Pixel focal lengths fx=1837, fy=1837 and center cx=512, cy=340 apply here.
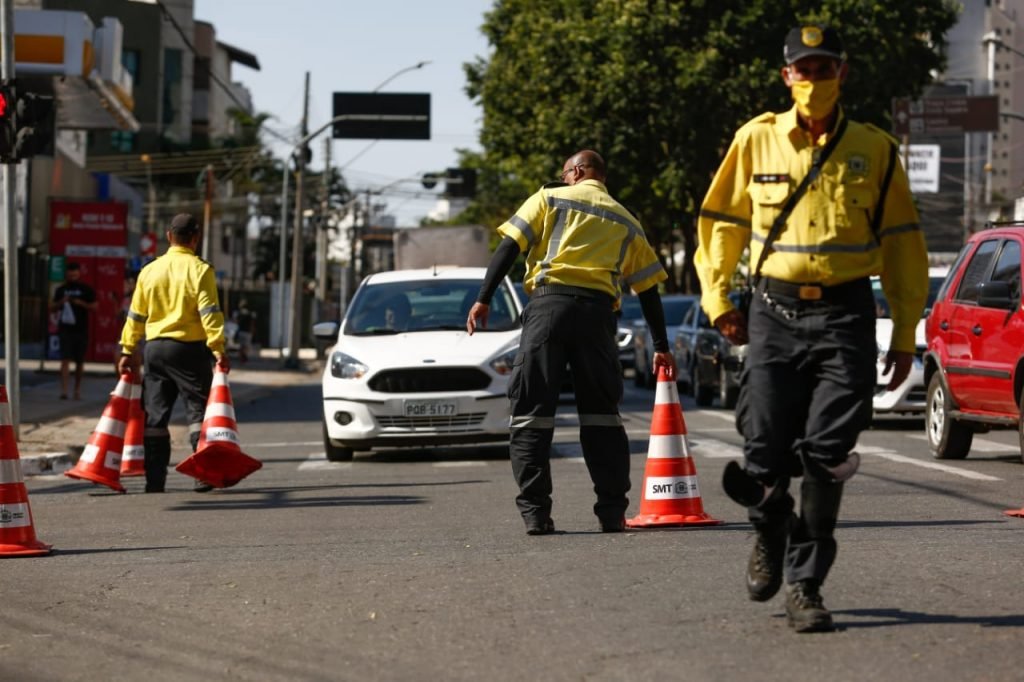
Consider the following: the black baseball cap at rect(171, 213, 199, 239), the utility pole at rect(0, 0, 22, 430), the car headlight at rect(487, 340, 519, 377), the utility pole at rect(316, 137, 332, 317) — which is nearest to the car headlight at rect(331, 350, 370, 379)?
the car headlight at rect(487, 340, 519, 377)

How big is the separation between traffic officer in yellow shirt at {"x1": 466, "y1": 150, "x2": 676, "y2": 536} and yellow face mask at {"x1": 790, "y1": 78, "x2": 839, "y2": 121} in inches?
117

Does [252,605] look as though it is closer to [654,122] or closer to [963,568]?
[963,568]

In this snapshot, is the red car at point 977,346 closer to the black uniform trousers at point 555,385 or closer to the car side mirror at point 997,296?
the car side mirror at point 997,296

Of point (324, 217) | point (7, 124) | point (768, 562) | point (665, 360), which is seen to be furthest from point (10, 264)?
point (324, 217)

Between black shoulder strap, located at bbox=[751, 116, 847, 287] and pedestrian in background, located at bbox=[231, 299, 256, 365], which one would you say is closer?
black shoulder strap, located at bbox=[751, 116, 847, 287]

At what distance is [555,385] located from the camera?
9.06m

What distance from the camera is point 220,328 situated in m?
12.3

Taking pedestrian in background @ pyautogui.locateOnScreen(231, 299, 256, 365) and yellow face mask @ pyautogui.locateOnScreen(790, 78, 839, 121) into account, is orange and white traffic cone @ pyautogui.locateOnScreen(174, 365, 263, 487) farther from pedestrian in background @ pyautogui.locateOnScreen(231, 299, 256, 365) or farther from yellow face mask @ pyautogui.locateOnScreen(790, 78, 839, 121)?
pedestrian in background @ pyautogui.locateOnScreen(231, 299, 256, 365)

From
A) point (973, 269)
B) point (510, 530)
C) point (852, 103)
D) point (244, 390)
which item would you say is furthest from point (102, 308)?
point (510, 530)

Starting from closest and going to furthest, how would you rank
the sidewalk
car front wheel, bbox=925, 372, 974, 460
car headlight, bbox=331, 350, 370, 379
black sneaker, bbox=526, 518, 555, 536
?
1. black sneaker, bbox=526, 518, 555, 536
2. car front wheel, bbox=925, 372, 974, 460
3. car headlight, bbox=331, 350, 370, 379
4. the sidewalk

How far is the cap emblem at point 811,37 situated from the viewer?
612 centimetres

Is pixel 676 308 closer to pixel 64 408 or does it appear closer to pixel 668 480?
pixel 64 408

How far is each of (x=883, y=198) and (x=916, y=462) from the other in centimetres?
822

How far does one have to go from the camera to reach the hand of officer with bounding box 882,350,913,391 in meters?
6.33
